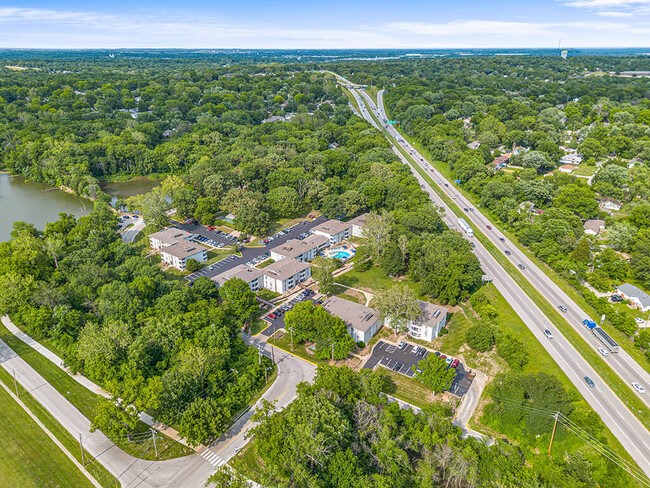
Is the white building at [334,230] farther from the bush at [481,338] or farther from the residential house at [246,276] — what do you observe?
the bush at [481,338]

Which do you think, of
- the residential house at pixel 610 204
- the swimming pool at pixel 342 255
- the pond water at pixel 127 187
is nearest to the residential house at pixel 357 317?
the swimming pool at pixel 342 255

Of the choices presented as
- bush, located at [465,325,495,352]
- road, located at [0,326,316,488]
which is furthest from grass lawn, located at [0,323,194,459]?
bush, located at [465,325,495,352]

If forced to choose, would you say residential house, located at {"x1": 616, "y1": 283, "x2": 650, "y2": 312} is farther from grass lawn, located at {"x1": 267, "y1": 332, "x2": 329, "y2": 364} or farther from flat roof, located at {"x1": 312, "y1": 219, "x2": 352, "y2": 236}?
flat roof, located at {"x1": 312, "y1": 219, "x2": 352, "y2": 236}

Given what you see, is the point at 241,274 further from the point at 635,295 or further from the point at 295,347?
the point at 635,295

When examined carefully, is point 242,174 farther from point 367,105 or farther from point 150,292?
point 367,105

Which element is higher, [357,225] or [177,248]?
[177,248]

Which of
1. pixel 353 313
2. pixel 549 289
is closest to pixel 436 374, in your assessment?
pixel 353 313
